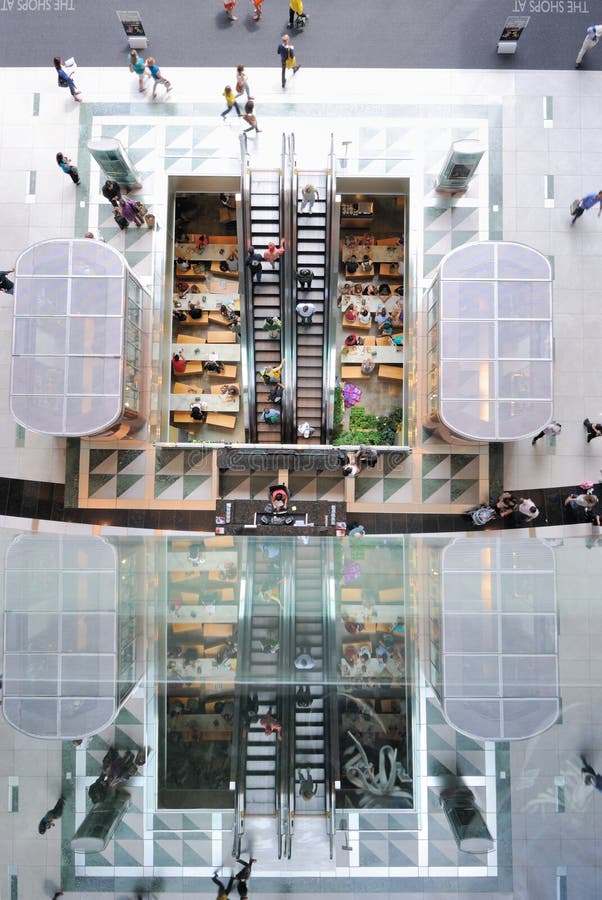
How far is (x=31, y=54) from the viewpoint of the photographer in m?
16.6

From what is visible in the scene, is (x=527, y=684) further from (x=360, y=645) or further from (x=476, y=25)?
(x=476, y=25)

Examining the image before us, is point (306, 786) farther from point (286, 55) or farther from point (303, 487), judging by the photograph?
point (286, 55)

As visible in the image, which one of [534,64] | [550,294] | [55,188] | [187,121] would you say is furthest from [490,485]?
[55,188]

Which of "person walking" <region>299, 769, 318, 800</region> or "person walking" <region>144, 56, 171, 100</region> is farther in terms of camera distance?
"person walking" <region>144, 56, 171, 100</region>

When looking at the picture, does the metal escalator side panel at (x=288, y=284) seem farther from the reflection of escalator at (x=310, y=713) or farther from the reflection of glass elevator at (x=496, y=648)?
the reflection of escalator at (x=310, y=713)

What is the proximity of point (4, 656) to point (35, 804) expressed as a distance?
214cm

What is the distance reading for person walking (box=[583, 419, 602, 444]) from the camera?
51.8 feet

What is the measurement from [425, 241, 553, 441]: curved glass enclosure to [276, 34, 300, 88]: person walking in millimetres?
6622

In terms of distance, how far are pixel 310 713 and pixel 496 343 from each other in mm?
9424

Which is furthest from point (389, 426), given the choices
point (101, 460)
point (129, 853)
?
point (129, 853)

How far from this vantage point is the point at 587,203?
15844 millimetres

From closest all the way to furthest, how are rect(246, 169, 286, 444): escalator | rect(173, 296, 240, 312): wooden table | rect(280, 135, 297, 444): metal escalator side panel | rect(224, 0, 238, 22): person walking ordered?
rect(280, 135, 297, 444): metal escalator side panel < rect(246, 169, 286, 444): escalator < rect(224, 0, 238, 22): person walking < rect(173, 296, 240, 312): wooden table

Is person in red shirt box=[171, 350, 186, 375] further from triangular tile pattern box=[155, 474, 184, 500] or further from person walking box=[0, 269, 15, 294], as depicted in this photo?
person walking box=[0, 269, 15, 294]

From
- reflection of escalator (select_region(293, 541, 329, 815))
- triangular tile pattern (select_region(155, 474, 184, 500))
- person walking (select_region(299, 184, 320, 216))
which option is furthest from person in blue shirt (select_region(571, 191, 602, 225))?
reflection of escalator (select_region(293, 541, 329, 815))
